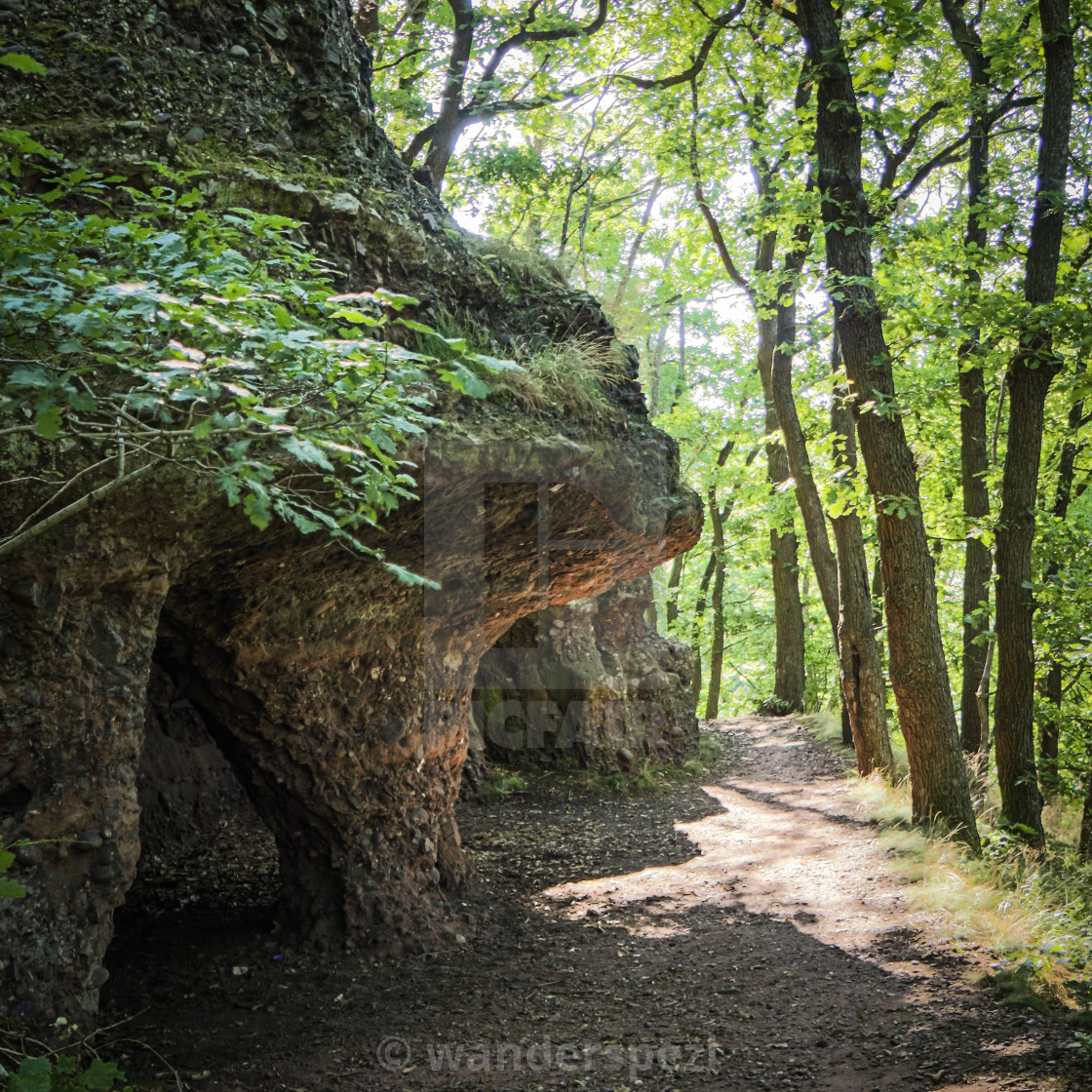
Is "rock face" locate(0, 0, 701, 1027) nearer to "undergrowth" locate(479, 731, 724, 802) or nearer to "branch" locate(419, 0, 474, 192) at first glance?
"branch" locate(419, 0, 474, 192)

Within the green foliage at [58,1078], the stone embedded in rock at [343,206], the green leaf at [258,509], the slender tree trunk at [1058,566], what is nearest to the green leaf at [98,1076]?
the green foliage at [58,1078]

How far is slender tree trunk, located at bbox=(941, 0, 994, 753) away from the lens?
920cm

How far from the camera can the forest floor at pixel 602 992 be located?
4.65m

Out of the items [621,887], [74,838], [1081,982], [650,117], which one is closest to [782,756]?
[621,887]

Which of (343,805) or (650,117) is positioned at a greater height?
(650,117)

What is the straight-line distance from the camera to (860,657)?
38.2ft

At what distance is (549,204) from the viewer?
1300 cm

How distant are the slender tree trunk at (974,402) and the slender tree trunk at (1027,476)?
50 centimetres

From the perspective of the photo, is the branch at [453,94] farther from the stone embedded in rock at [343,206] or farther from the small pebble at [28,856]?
the small pebble at [28,856]

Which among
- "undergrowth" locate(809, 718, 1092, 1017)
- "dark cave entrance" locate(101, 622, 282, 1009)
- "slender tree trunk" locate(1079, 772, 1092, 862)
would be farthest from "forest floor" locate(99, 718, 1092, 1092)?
"slender tree trunk" locate(1079, 772, 1092, 862)

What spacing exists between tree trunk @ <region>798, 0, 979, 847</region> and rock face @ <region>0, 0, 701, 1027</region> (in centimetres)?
207

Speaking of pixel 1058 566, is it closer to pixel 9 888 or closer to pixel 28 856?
pixel 28 856

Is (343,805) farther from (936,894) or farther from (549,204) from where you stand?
(549,204)

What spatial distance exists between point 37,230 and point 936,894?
715 cm
